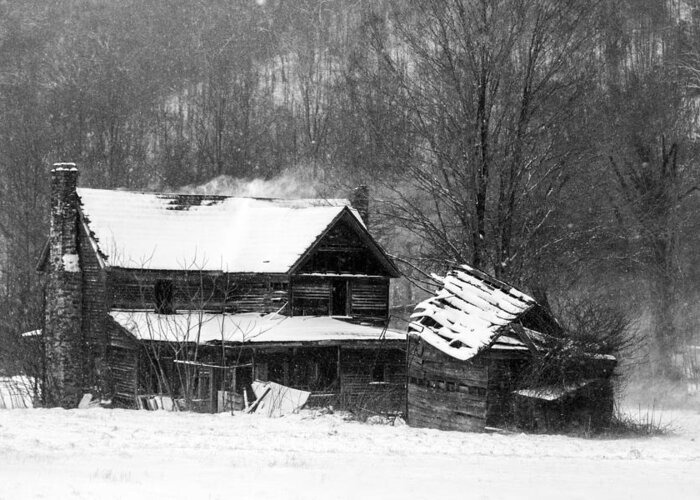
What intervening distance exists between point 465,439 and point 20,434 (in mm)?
9198

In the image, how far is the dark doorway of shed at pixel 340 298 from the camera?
34.5 m

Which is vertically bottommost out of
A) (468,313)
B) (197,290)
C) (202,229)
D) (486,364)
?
(486,364)

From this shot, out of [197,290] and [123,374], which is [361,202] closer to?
[197,290]

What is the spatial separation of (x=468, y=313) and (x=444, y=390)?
6.96ft

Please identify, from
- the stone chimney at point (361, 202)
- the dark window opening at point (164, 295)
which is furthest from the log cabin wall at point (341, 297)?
the dark window opening at point (164, 295)

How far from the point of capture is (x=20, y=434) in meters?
16.8

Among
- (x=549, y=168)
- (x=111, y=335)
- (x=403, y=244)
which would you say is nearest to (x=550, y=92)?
(x=549, y=168)

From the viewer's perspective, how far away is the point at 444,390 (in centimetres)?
2216

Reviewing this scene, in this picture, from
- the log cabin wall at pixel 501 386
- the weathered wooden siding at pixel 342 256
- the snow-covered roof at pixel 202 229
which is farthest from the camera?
the weathered wooden siding at pixel 342 256

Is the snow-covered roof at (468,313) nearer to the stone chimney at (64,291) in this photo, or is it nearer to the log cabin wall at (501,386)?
the log cabin wall at (501,386)

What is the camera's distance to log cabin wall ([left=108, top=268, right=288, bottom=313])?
A: 108 ft

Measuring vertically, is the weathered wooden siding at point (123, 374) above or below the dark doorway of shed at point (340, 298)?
below

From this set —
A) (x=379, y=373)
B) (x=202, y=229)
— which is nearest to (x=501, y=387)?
(x=379, y=373)

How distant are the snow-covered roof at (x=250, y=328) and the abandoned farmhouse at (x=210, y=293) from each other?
0.10 metres
